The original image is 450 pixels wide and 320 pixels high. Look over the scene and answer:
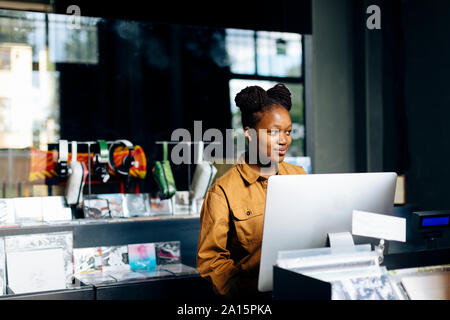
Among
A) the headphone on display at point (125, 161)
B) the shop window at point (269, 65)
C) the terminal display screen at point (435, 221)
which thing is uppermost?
the shop window at point (269, 65)

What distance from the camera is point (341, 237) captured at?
1.48 metres

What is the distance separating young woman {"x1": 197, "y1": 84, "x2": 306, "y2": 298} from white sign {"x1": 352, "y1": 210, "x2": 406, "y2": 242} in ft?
1.76

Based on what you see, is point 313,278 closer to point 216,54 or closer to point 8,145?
point 8,145

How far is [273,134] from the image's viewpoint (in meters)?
1.86

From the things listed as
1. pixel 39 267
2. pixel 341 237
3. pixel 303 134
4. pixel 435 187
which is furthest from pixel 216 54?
pixel 341 237

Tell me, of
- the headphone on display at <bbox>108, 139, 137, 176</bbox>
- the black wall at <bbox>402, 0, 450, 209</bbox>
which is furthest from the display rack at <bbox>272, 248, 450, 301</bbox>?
the black wall at <bbox>402, 0, 450, 209</bbox>

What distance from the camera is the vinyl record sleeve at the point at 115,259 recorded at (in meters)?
3.01

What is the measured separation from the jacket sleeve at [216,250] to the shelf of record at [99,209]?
1.44 m

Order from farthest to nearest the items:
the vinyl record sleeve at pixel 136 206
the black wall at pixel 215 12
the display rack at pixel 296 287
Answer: the black wall at pixel 215 12
the vinyl record sleeve at pixel 136 206
the display rack at pixel 296 287

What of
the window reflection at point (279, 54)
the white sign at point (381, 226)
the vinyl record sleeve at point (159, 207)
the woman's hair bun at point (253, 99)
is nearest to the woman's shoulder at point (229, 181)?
the woman's hair bun at point (253, 99)

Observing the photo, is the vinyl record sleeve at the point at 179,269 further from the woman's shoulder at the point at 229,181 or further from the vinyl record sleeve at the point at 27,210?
the woman's shoulder at the point at 229,181

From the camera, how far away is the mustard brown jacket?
1736 mm

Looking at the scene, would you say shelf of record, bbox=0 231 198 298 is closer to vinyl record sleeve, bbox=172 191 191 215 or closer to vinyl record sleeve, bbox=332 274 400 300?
vinyl record sleeve, bbox=172 191 191 215
